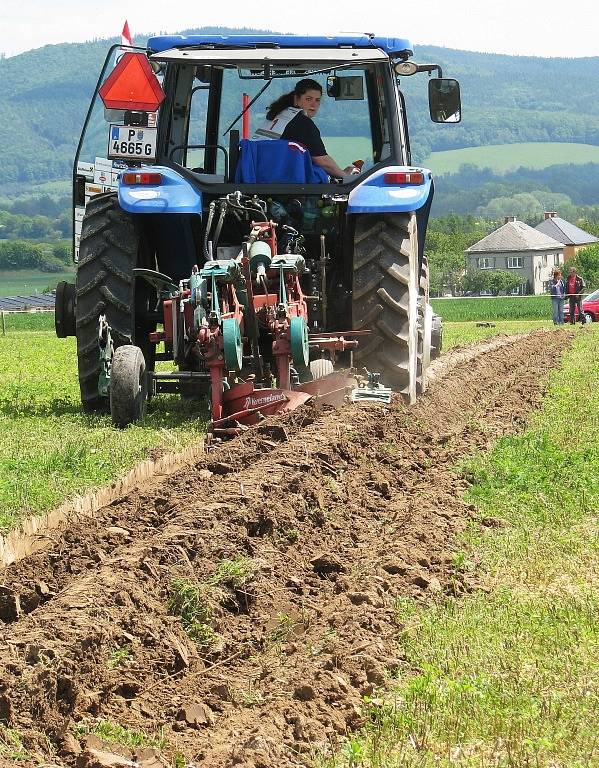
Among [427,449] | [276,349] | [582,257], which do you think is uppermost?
[276,349]

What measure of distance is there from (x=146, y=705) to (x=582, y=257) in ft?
379

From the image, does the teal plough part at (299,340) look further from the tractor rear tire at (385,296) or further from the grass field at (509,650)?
the grass field at (509,650)

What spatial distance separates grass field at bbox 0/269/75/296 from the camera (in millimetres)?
106825

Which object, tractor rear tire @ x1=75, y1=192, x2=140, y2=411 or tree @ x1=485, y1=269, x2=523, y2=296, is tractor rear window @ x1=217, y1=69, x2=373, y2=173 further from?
tree @ x1=485, y1=269, x2=523, y2=296

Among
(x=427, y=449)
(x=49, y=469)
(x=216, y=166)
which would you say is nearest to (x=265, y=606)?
(x=49, y=469)

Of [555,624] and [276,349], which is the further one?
[276,349]

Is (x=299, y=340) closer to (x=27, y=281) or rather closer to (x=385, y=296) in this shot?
(x=385, y=296)

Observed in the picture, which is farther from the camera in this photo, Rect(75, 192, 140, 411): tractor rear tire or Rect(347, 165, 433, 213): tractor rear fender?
Rect(75, 192, 140, 411): tractor rear tire

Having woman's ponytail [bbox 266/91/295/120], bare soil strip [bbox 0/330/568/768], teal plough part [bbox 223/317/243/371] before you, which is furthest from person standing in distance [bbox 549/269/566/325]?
bare soil strip [bbox 0/330/568/768]

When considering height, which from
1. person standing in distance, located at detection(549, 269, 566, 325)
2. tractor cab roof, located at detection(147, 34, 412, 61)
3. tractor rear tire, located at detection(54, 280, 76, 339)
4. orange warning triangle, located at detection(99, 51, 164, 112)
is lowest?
person standing in distance, located at detection(549, 269, 566, 325)

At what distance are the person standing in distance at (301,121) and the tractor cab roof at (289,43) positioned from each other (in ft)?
0.92

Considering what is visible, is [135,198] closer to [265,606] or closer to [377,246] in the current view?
[377,246]

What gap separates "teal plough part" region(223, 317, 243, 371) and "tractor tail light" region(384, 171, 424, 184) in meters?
1.91

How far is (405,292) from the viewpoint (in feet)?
30.1
